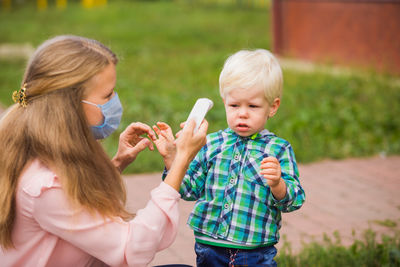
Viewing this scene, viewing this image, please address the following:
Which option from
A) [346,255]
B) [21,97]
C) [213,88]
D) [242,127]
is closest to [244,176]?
[242,127]

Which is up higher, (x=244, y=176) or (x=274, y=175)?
(x=274, y=175)

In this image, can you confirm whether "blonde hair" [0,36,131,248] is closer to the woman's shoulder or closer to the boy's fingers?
the woman's shoulder

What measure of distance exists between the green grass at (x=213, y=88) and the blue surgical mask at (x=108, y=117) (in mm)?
3299

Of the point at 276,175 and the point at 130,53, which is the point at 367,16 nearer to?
the point at 130,53

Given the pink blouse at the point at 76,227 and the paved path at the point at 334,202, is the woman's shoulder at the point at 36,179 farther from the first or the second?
the paved path at the point at 334,202

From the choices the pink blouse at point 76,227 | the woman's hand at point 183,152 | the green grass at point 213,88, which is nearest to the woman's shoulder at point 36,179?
the pink blouse at point 76,227

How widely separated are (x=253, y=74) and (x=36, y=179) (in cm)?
100

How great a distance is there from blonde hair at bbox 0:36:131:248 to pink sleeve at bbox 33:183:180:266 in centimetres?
5

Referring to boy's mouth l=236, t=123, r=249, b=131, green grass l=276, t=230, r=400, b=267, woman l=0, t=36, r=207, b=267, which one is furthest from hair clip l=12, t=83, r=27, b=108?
green grass l=276, t=230, r=400, b=267

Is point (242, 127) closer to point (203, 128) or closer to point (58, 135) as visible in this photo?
point (203, 128)

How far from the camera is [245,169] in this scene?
2.40m

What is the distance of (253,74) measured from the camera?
2328 mm

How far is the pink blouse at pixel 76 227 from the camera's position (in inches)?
78.6

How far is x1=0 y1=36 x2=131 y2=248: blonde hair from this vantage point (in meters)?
2.04
